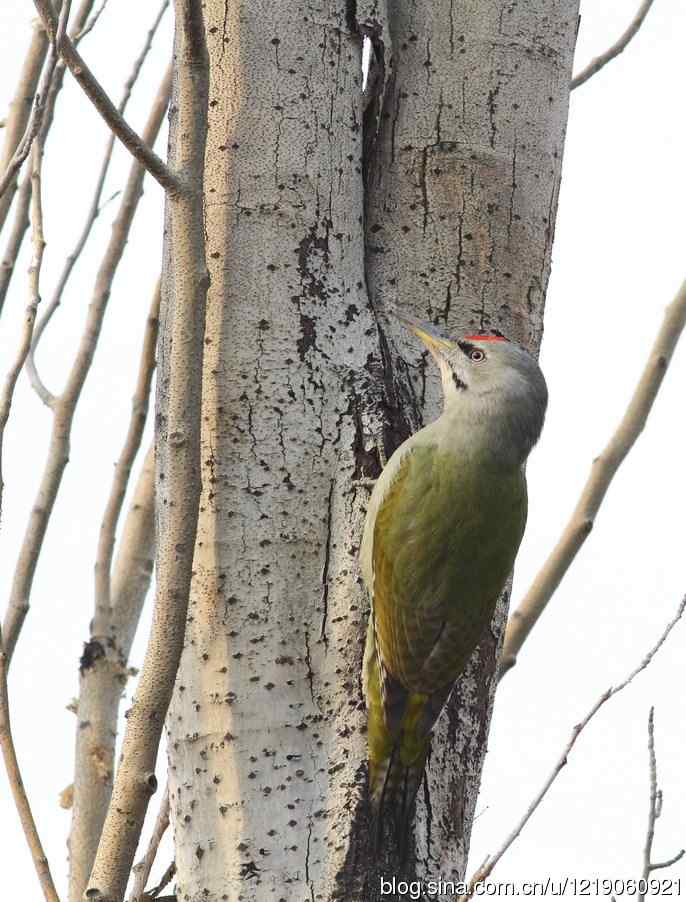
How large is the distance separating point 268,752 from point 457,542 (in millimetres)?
985

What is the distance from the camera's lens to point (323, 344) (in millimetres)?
3072

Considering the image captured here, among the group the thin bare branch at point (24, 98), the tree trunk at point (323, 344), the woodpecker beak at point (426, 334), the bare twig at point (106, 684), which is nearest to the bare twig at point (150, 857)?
the tree trunk at point (323, 344)

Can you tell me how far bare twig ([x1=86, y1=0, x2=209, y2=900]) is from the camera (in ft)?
7.78

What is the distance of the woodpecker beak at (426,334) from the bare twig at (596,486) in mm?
821

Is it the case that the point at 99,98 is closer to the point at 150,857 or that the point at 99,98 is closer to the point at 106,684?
the point at 150,857

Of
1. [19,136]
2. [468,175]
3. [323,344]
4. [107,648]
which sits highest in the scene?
[19,136]

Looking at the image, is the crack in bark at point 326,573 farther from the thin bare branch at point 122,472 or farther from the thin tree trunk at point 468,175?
the thin bare branch at point 122,472

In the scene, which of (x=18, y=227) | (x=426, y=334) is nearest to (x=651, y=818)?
(x=426, y=334)

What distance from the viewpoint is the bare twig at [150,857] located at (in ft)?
9.25

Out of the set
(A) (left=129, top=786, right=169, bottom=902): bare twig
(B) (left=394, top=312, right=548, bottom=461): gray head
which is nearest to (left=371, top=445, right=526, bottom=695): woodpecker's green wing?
(B) (left=394, top=312, right=548, bottom=461): gray head

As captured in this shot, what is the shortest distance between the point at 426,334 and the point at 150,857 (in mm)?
1344

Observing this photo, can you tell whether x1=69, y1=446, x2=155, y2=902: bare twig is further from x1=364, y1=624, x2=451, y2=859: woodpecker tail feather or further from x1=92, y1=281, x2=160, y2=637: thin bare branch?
x1=364, y1=624, x2=451, y2=859: woodpecker tail feather

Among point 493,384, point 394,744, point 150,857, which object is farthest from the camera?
point 493,384

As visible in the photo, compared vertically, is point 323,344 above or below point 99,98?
above
